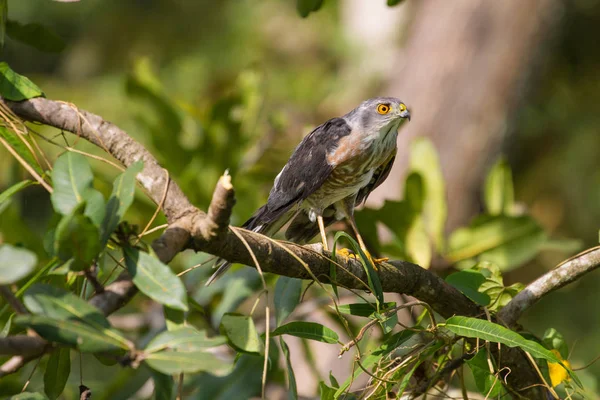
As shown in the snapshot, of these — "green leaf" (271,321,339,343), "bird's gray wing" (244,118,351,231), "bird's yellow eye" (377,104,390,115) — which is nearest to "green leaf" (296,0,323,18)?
"bird's gray wing" (244,118,351,231)

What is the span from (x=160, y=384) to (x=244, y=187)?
268 centimetres

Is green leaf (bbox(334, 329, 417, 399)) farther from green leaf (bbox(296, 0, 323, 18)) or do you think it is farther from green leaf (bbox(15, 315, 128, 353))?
green leaf (bbox(296, 0, 323, 18))

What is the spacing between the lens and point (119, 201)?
5.61 ft

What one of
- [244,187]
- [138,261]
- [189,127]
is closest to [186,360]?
[138,261]

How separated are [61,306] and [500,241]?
284cm

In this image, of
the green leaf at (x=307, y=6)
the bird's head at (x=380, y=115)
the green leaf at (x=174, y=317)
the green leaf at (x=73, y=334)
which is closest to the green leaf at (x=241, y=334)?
the green leaf at (x=174, y=317)

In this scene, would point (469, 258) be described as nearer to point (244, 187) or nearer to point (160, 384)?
point (244, 187)

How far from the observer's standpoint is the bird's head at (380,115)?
3.54m

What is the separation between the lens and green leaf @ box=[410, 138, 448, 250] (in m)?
3.91

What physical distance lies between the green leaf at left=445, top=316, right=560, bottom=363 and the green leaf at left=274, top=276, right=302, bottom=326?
628 mm

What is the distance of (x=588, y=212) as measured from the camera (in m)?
7.20

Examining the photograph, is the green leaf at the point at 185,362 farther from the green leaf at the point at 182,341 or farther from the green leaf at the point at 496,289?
the green leaf at the point at 496,289

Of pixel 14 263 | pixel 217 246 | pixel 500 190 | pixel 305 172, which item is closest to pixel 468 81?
pixel 500 190

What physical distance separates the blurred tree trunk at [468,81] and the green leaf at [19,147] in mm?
3338
